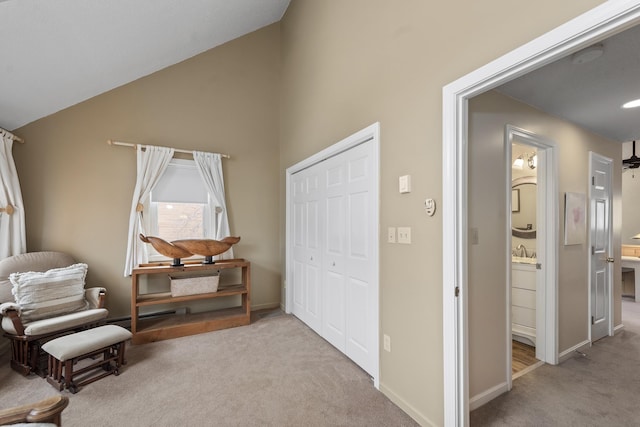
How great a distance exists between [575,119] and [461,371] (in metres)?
Result: 2.81

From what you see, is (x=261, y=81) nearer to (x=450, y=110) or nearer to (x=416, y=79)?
(x=416, y=79)

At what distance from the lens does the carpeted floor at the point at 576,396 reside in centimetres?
192

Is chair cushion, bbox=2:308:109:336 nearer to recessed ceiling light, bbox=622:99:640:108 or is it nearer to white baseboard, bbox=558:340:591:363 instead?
white baseboard, bbox=558:340:591:363

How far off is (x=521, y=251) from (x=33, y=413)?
15.0 feet

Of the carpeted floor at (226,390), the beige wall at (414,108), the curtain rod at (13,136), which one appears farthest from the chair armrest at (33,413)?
the curtain rod at (13,136)

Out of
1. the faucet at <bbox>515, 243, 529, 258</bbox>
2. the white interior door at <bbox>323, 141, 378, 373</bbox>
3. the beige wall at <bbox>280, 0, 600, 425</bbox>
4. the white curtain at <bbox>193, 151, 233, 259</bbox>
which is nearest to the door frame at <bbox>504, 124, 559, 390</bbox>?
the faucet at <bbox>515, 243, 529, 258</bbox>

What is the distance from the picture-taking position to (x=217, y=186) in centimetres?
391

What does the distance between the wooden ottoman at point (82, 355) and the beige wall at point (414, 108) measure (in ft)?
7.30

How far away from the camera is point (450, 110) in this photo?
1.67 m

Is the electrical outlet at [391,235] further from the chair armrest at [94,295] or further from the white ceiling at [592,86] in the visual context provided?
the chair armrest at [94,295]

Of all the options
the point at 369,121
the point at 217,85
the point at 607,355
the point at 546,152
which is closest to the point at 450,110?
the point at 369,121

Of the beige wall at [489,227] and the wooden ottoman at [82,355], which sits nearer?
the beige wall at [489,227]

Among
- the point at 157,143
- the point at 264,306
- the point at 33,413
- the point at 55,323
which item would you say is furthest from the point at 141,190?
the point at 33,413

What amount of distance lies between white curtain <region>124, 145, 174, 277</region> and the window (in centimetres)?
10
